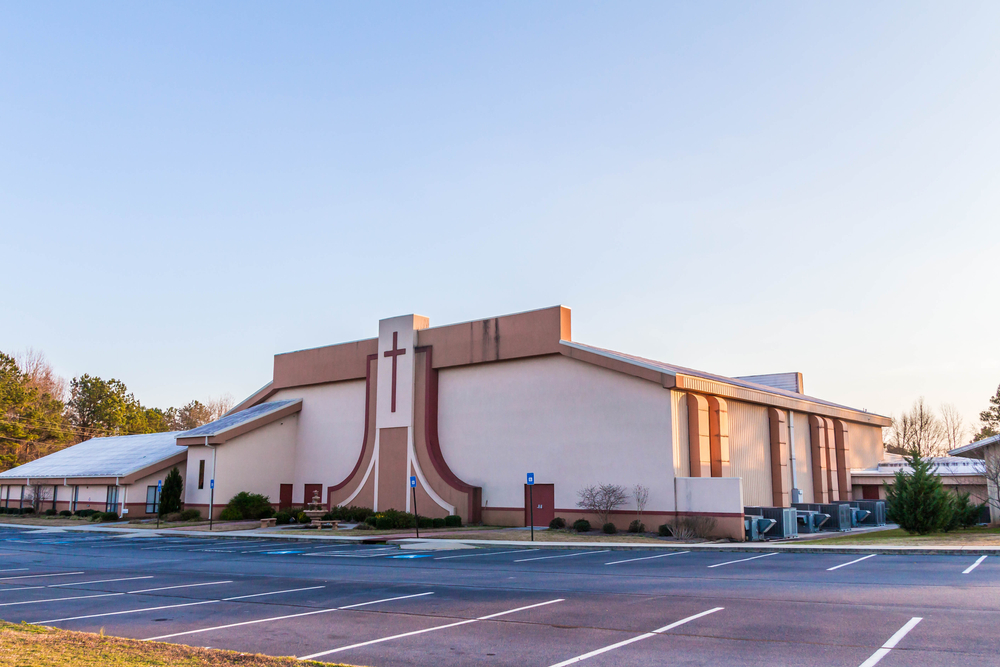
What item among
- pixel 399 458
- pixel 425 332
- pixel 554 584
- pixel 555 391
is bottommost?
pixel 554 584

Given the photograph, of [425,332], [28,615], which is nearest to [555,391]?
[425,332]

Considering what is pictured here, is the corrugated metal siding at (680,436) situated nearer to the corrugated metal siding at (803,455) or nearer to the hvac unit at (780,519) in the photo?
the hvac unit at (780,519)

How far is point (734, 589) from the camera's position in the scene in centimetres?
1416

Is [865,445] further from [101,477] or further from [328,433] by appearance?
[101,477]

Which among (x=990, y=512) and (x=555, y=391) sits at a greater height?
(x=555, y=391)

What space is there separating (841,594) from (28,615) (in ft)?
44.7

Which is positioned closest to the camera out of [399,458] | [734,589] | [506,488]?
[734,589]

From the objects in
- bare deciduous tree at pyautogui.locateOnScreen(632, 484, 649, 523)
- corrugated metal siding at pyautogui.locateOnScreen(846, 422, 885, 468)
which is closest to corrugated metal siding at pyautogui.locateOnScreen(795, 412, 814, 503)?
corrugated metal siding at pyautogui.locateOnScreen(846, 422, 885, 468)

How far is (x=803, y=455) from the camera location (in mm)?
42750

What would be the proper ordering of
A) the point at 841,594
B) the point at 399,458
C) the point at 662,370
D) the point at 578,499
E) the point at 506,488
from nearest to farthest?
1. the point at 841,594
2. the point at 662,370
3. the point at 578,499
4. the point at 506,488
5. the point at 399,458

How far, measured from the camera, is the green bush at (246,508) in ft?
140

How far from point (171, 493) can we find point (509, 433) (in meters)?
22.5

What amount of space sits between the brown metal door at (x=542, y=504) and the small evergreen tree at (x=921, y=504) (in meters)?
14.2

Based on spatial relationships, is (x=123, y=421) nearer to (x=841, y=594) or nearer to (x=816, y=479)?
(x=816, y=479)
